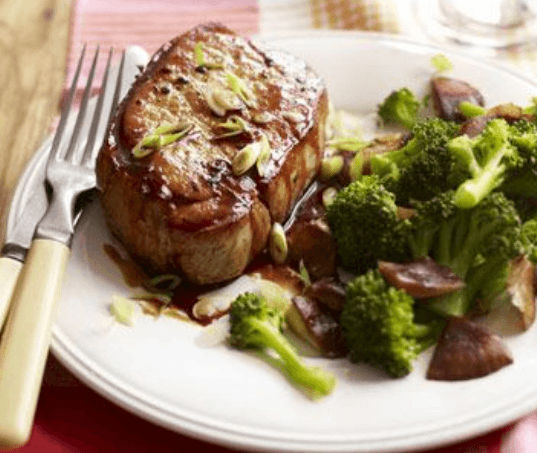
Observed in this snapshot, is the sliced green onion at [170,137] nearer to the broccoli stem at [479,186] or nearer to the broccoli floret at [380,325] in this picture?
the broccoli floret at [380,325]

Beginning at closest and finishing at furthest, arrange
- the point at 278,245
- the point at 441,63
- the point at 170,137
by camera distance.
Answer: the point at 170,137 → the point at 278,245 → the point at 441,63

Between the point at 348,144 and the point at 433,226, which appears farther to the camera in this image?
the point at 348,144

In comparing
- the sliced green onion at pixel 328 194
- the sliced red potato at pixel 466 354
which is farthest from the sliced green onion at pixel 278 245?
the sliced red potato at pixel 466 354

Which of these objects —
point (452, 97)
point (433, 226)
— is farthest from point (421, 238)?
point (452, 97)

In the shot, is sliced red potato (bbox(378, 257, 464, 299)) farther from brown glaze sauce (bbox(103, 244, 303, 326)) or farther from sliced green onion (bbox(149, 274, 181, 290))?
sliced green onion (bbox(149, 274, 181, 290))

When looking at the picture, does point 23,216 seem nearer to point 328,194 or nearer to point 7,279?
point 7,279

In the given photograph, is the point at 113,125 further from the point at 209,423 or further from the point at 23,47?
the point at 23,47

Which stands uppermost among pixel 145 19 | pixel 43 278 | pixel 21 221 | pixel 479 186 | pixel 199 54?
pixel 479 186
